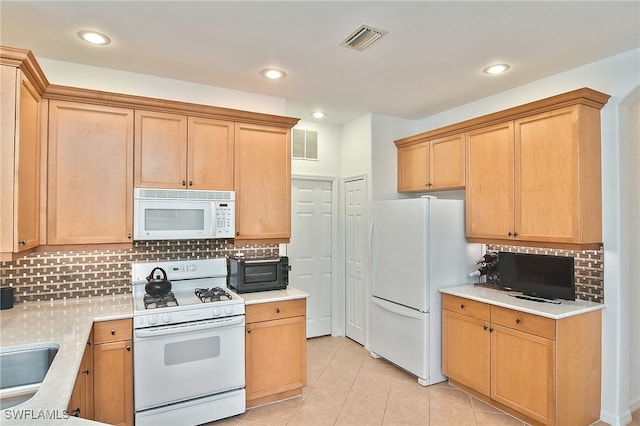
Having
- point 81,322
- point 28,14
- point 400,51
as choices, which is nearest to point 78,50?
point 28,14

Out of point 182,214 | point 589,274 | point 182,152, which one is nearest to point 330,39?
point 182,152

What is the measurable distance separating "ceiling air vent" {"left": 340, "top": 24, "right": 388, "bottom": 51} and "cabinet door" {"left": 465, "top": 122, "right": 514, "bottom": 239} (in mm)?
1500

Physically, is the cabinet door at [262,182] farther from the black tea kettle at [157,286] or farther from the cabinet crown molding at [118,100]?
the black tea kettle at [157,286]

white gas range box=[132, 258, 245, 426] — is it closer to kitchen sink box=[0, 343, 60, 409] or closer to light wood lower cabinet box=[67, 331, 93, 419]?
light wood lower cabinet box=[67, 331, 93, 419]

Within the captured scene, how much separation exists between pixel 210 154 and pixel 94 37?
108cm

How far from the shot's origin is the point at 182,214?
2.89m

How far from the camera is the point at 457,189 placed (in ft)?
12.4

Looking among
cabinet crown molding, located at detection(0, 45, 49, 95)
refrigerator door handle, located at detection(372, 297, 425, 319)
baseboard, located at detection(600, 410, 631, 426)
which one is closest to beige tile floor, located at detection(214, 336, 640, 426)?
baseboard, located at detection(600, 410, 631, 426)

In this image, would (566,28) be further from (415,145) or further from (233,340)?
(233,340)

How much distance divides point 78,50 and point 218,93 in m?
1.07

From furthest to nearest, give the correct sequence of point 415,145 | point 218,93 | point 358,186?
point 358,186, point 415,145, point 218,93

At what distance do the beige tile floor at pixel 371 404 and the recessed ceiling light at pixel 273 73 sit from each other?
2.67m

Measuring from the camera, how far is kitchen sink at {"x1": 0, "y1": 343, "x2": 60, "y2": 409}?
1807 mm

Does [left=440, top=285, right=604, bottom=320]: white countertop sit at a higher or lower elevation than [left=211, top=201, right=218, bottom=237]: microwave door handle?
lower
